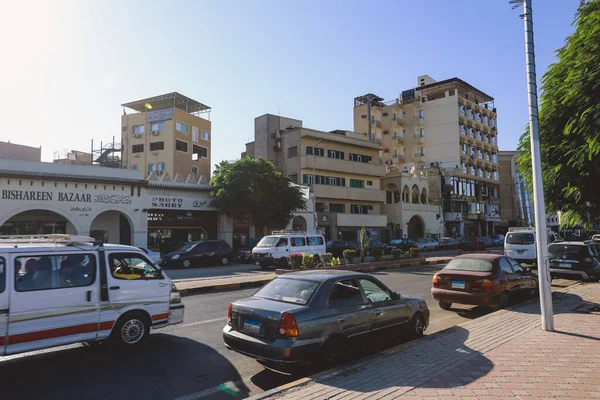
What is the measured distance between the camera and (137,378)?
18.5 feet

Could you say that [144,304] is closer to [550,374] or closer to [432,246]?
[550,374]

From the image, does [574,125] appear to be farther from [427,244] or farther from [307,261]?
[427,244]

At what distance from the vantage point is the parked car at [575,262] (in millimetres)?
14859

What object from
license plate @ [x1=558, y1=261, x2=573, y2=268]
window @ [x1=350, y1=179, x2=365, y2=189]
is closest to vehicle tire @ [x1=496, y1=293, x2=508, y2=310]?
license plate @ [x1=558, y1=261, x2=573, y2=268]

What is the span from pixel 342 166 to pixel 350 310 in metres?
42.8

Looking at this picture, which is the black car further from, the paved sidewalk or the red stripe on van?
the paved sidewalk

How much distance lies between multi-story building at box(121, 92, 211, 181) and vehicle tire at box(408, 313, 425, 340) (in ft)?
137

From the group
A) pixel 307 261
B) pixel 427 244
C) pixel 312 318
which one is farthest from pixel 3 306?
pixel 427 244

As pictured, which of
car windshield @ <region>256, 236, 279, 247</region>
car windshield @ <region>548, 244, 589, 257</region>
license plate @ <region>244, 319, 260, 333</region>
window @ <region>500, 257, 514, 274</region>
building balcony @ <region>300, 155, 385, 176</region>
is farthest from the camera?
building balcony @ <region>300, 155, 385, 176</region>

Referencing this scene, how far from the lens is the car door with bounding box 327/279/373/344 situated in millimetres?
5984

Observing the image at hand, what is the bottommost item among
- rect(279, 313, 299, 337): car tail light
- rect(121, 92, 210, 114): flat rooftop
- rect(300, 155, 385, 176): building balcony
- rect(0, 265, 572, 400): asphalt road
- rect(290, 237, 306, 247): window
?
rect(0, 265, 572, 400): asphalt road

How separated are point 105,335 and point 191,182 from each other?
2716 centimetres

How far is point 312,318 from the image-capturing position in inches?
222

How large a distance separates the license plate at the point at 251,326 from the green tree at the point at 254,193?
1024 inches
